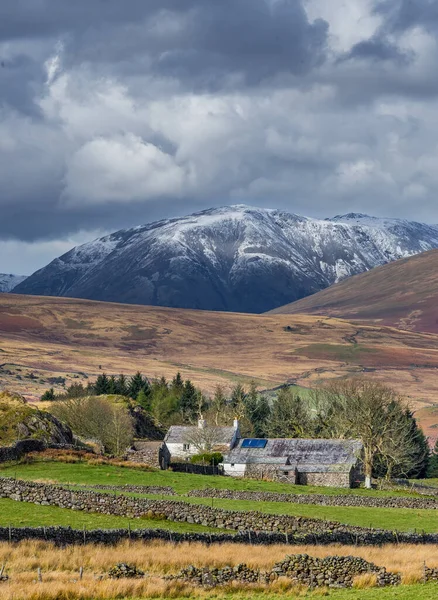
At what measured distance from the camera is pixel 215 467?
Result: 3445 inches

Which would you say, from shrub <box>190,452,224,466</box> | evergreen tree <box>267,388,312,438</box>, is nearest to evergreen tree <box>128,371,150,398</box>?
evergreen tree <box>267,388,312,438</box>

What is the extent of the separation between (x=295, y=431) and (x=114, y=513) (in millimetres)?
77478

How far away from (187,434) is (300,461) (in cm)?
1967

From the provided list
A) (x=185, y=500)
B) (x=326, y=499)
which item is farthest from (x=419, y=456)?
(x=185, y=500)

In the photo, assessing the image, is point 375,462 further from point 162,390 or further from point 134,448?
point 162,390

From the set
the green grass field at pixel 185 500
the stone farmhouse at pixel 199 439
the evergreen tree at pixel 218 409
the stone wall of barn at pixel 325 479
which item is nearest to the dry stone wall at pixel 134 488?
the green grass field at pixel 185 500

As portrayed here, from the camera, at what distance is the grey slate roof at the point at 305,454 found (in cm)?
8925

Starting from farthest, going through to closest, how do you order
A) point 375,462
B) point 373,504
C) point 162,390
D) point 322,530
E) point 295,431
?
point 162,390, point 295,431, point 375,462, point 373,504, point 322,530

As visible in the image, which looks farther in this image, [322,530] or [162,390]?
[162,390]

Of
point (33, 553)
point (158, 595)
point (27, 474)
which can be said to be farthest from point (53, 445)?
point (158, 595)

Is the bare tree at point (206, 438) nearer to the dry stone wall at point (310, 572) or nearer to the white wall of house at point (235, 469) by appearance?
the white wall of house at point (235, 469)

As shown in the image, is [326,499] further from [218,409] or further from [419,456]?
[218,409]

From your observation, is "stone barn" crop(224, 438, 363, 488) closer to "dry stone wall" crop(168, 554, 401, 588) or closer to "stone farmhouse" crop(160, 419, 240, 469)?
"stone farmhouse" crop(160, 419, 240, 469)

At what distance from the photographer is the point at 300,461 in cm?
9181
